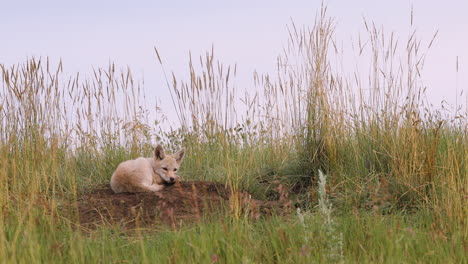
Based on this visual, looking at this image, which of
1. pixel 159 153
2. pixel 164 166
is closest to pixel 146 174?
pixel 164 166

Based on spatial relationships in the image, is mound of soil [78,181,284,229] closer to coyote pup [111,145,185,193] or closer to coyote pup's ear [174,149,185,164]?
coyote pup [111,145,185,193]

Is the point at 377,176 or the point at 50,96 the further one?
the point at 50,96

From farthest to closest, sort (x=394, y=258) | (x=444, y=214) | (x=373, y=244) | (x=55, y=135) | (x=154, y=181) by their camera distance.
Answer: (x=55, y=135) < (x=154, y=181) < (x=444, y=214) < (x=373, y=244) < (x=394, y=258)

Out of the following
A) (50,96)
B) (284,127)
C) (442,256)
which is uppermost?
(50,96)

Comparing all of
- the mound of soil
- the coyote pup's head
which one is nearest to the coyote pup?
the coyote pup's head

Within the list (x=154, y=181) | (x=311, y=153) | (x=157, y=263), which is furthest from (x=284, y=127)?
(x=157, y=263)

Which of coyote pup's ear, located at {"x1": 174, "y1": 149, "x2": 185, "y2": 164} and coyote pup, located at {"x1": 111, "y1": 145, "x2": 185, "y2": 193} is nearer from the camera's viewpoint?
coyote pup, located at {"x1": 111, "y1": 145, "x2": 185, "y2": 193}

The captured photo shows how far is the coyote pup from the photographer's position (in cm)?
576

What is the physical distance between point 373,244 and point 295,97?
3.35m

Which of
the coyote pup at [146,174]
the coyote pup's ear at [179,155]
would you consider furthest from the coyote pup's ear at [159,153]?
the coyote pup's ear at [179,155]

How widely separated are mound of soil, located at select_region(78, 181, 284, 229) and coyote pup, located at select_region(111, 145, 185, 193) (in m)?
0.10

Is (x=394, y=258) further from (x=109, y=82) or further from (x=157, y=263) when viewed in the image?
(x=109, y=82)

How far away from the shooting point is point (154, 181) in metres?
6.26

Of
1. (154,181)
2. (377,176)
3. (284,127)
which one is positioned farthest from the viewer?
(284,127)
